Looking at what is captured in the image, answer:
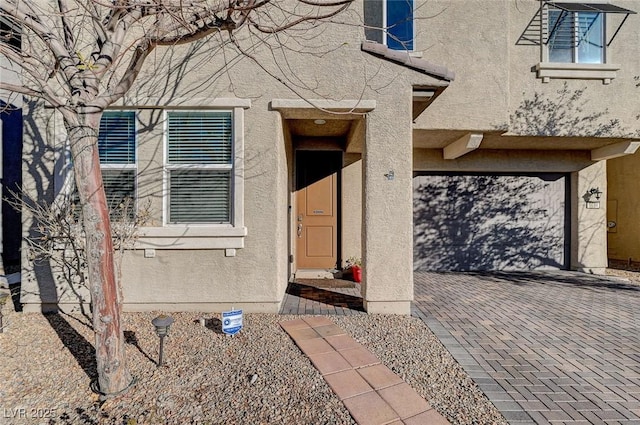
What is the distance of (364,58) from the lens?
16.4 ft

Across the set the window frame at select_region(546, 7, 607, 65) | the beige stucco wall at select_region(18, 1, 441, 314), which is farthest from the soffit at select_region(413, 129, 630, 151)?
the beige stucco wall at select_region(18, 1, 441, 314)

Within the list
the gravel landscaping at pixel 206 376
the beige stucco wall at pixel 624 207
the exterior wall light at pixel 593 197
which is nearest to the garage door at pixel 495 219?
the exterior wall light at pixel 593 197

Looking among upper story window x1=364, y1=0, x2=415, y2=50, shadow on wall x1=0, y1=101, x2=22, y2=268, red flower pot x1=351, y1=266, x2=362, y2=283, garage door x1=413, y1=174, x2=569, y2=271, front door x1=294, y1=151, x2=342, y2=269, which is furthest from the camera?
garage door x1=413, y1=174, x2=569, y2=271

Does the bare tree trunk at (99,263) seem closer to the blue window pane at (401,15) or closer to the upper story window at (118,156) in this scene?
the upper story window at (118,156)

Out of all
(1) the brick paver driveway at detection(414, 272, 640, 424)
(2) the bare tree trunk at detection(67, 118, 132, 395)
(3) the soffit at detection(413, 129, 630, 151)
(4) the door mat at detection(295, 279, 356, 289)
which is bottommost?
(1) the brick paver driveway at detection(414, 272, 640, 424)

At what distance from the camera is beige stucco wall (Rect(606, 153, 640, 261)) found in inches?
396

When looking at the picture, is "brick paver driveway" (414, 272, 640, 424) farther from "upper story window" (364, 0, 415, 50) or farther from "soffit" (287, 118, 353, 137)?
"upper story window" (364, 0, 415, 50)

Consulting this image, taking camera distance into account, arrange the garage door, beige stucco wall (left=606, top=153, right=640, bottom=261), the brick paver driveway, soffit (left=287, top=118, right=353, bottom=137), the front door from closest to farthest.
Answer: the brick paver driveway → soffit (left=287, top=118, right=353, bottom=137) → the front door → the garage door → beige stucco wall (left=606, top=153, right=640, bottom=261)

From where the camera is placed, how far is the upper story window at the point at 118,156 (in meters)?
4.99

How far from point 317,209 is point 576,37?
7.46 metres

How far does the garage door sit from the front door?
2.61 meters

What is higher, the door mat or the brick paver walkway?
the door mat

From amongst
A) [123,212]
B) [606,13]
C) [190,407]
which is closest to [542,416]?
[190,407]

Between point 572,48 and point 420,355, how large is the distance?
837 centimetres
